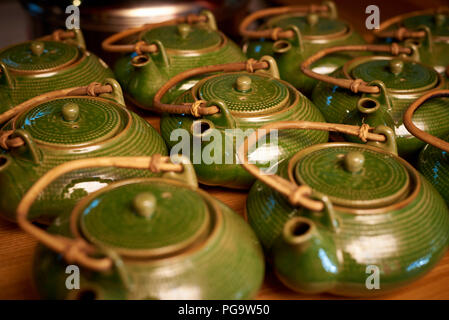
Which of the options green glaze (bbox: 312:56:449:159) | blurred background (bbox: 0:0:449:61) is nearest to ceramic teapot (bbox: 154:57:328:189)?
green glaze (bbox: 312:56:449:159)

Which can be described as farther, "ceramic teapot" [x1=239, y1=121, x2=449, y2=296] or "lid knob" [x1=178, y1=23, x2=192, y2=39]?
"lid knob" [x1=178, y1=23, x2=192, y2=39]

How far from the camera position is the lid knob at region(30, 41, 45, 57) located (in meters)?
1.72

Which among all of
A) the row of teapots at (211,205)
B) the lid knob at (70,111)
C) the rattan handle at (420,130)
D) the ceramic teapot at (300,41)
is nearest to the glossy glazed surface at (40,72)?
the row of teapots at (211,205)

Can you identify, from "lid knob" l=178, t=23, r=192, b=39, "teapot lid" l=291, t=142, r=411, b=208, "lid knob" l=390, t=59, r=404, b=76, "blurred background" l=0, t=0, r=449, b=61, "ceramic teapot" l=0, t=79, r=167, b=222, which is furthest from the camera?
"blurred background" l=0, t=0, r=449, b=61

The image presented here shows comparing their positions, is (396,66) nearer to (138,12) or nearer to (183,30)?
(183,30)

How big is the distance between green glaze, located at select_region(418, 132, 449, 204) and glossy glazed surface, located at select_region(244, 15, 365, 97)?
0.64 meters

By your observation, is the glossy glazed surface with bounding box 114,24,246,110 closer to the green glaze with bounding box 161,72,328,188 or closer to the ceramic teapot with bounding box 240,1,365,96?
the ceramic teapot with bounding box 240,1,365,96

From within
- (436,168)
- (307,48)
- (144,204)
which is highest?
(144,204)

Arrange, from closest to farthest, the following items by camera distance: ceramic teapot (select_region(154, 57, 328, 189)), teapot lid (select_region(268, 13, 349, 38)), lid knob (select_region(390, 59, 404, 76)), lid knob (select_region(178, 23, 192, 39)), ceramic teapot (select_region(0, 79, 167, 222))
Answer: ceramic teapot (select_region(0, 79, 167, 222)) < ceramic teapot (select_region(154, 57, 328, 189)) < lid knob (select_region(390, 59, 404, 76)) < lid knob (select_region(178, 23, 192, 39)) < teapot lid (select_region(268, 13, 349, 38))

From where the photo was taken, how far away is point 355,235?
43.2 inches

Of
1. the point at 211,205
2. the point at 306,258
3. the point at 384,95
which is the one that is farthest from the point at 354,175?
the point at 384,95

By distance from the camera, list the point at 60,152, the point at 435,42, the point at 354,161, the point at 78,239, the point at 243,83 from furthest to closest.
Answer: the point at 435,42
the point at 243,83
the point at 60,152
the point at 354,161
the point at 78,239

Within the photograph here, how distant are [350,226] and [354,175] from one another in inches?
5.8

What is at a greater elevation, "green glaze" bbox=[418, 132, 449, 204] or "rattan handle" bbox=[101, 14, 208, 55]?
"rattan handle" bbox=[101, 14, 208, 55]
